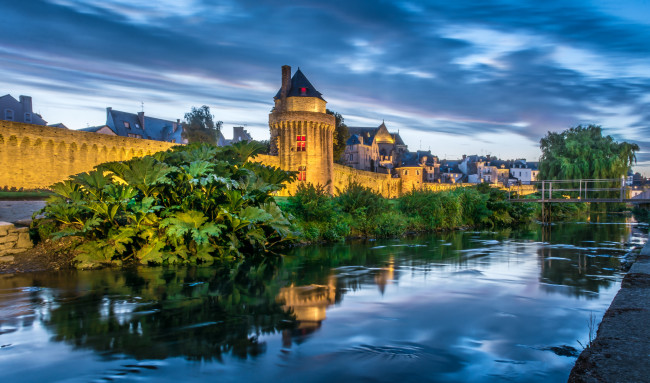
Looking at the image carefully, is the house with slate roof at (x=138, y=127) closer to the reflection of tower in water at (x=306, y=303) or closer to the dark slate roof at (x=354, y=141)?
the dark slate roof at (x=354, y=141)

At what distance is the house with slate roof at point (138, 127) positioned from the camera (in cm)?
5119

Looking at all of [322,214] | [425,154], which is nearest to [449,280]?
[322,214]

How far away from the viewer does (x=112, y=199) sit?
38.4ft

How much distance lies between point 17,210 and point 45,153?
34.1ft

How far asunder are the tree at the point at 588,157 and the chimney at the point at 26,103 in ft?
159

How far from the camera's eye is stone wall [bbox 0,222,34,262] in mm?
11109

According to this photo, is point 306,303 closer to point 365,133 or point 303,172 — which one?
point 303,172

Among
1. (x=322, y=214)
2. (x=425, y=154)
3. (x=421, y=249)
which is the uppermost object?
(x=425, y=154)

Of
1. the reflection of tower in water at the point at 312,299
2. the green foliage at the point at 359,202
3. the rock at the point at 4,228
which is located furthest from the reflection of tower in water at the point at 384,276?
the rock at the point at 4,228

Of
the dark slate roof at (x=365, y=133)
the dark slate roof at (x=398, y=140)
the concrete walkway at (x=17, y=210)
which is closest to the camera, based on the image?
the concrete walkway at (x=17, y=210)

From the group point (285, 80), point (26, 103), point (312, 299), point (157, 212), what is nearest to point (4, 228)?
point (157, 212)

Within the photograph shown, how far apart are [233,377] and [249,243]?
33.9 feet

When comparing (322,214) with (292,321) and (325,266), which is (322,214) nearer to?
(325,266)

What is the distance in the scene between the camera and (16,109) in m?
40.5
